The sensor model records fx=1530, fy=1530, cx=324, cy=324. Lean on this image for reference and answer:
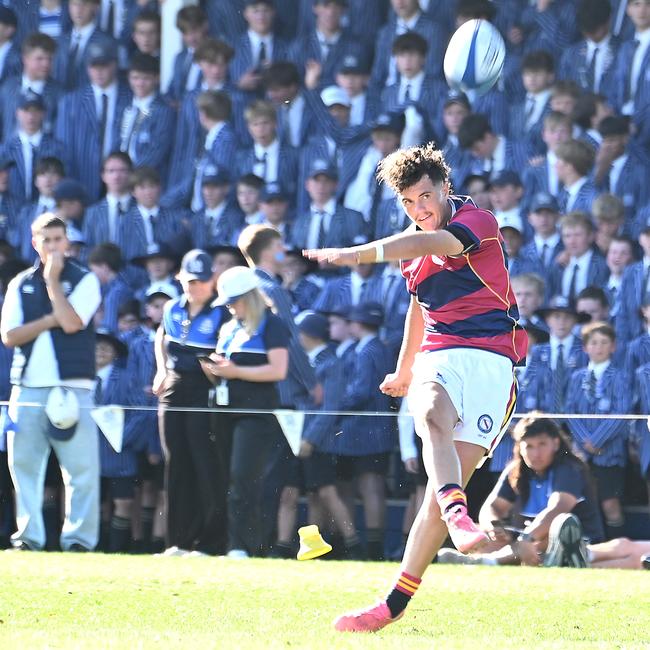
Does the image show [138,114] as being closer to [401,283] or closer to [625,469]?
[401,283]

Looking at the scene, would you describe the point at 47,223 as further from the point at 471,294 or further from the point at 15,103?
the point at 471,294

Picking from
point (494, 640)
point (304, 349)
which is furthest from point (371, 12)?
point (494, 640)

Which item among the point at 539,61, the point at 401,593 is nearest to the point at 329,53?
the point at 539,61

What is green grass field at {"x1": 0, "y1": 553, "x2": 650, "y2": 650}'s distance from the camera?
→ 6.29 meters

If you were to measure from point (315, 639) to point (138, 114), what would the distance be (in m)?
9.28

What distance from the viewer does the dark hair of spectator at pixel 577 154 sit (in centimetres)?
1267

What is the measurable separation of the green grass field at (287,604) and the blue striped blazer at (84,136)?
5.68 m

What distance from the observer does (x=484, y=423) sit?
21.7 feet

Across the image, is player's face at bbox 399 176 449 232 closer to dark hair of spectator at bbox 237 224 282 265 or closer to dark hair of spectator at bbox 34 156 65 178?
dark hair of spectator at bbox 237 224 282 265

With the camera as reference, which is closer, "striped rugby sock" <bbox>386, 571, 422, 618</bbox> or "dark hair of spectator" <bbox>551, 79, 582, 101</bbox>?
"striped rugby sock" <bbox>386, 571, 422, 618</bbox>

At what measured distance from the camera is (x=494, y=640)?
6.38 metres

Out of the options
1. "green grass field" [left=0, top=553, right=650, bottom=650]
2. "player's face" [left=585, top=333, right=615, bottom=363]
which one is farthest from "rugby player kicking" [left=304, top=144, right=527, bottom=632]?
"player's face" [left=585, top=333, right=615, bottom=363]

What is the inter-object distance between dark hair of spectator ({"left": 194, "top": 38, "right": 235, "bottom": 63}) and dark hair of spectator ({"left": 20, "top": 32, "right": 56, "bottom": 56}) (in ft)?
5.27

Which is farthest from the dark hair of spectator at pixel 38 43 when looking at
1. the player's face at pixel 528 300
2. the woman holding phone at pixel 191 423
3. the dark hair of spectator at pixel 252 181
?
the player's face at pixel 528 300
